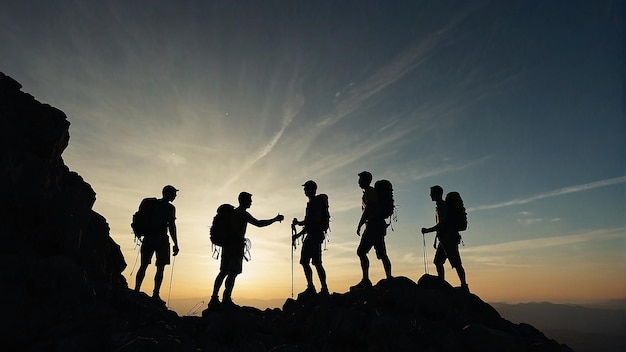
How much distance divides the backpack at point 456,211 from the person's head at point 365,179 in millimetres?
2655

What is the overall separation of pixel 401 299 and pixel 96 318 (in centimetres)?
710

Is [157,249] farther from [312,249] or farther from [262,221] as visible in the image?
[312,249]

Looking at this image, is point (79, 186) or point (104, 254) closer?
point (79, 186)

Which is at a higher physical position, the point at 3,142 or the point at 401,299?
the point at 3,142

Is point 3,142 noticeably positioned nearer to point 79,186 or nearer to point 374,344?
point 79,186

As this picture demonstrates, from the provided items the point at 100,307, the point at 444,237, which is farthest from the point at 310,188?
the point at 100,307

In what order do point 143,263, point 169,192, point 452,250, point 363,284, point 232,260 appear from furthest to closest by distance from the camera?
point 169,192 → point 143,263 → point 363,284 → point 452,250 → point 232,260

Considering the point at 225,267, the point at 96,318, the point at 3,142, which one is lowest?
the point at 96,318

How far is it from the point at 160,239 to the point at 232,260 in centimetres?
281

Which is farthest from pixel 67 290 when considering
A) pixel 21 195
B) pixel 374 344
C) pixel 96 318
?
pixel 374 344

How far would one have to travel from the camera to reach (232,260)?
9.64m

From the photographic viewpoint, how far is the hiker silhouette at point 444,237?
10.3 metres

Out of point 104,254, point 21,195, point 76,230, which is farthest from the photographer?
point 104,254

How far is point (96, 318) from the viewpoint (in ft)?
23.7
